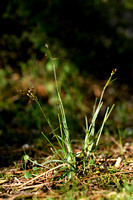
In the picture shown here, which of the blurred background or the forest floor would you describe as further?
the blurred background

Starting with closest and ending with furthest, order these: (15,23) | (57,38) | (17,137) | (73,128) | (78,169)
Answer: (78,169) → (17,137) → (73,128) → (15,23) → (57,38)

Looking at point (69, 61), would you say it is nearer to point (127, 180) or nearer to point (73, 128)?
point (73, 128)

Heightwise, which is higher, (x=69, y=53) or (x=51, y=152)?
(x=69, y=53)

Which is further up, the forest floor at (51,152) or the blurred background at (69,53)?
the blurred background at (69,53)

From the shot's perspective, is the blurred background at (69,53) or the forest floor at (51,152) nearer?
the forest floor at (51,152)

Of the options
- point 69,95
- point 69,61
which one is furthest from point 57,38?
point 69,95

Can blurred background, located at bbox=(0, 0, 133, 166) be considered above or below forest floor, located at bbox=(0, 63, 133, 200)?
above

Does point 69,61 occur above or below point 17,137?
above

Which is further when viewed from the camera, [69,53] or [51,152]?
[69,53]
